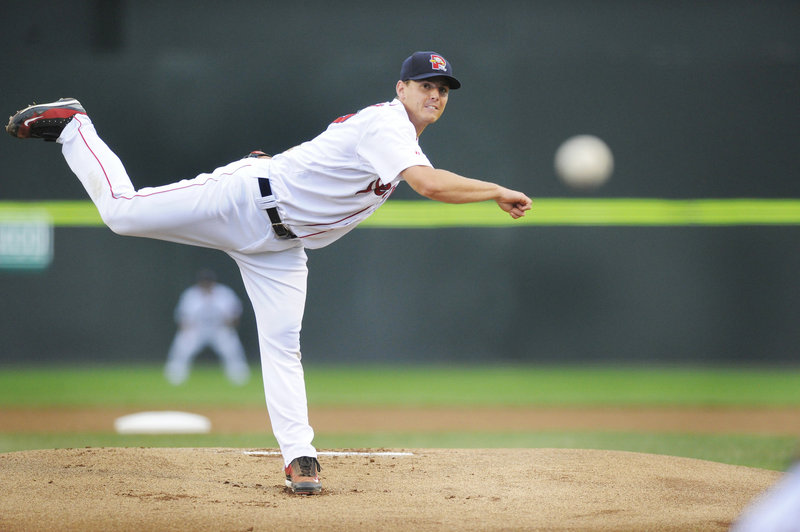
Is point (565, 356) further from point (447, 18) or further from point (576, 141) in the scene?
point (447, 18)

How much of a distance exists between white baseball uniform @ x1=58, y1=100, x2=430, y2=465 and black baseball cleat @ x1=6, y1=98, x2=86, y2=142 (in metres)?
0.04

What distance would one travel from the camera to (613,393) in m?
10.1

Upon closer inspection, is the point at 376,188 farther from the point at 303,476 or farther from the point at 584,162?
the point at 584,162

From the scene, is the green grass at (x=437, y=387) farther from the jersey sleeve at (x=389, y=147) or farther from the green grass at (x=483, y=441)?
the jersey sleeve at (x=389, y=147)

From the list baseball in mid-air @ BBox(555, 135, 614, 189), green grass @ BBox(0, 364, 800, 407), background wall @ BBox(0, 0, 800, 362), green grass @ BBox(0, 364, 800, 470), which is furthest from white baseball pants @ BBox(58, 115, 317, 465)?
baseball in mid-air @ BBox(555, 135, 614, 189)

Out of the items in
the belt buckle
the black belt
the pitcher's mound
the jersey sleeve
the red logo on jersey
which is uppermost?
the jersey sleeve

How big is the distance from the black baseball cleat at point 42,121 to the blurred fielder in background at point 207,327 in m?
7.73

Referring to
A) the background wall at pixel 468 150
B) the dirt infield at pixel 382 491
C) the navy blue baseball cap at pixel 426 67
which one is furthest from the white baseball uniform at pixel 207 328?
the navy blue baseball cap at pixel 426 67

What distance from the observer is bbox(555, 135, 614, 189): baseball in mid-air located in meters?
11.7

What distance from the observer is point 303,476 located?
9.95 feet

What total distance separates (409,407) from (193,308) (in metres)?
3.37

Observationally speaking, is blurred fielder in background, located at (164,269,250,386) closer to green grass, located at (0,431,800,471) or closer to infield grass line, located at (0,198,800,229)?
infield grass line, located at (0,198,800,229)

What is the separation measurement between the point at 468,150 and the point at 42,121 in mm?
9029

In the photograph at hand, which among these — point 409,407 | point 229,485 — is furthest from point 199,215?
point 409,407
